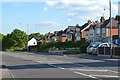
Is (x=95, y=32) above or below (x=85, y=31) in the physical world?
below

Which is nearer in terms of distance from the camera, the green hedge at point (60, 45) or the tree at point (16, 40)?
the green hedge at point (60, 45)

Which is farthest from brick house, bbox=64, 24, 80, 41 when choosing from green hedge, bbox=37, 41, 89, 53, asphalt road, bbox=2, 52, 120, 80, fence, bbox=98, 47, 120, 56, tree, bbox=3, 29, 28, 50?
asphalt road, bbox=2, 52, 120, 80

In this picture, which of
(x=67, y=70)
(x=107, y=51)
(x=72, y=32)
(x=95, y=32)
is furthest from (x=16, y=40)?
(x=67, y=70)

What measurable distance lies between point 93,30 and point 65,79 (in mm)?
95124

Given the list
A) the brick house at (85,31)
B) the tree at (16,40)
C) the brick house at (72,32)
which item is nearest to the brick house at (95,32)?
the brick house at (85,31)

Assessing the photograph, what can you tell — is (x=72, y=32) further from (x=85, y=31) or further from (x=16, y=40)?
(x=16, y=40)

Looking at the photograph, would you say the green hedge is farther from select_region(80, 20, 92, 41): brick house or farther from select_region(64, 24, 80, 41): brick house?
select_region(64, 24, 80, 41): brick house

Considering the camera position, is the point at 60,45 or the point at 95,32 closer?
the point at 60,45

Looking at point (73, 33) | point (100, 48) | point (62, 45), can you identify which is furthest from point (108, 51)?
point (73, 33)

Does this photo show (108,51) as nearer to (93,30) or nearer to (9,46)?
(93,30)

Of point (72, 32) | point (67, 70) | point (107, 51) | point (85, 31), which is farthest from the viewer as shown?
point (72, 32)

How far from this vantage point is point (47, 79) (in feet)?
57.5

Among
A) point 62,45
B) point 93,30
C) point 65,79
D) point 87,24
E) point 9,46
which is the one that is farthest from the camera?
point 9,46

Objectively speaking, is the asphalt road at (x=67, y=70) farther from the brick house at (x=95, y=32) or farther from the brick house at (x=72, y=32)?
the brick house at (x=72, y=32)
